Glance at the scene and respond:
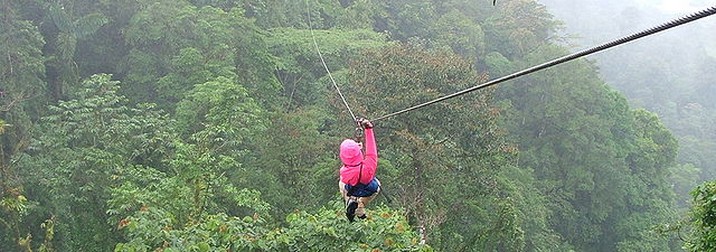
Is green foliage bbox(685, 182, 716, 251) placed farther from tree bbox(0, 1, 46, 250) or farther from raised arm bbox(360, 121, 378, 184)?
tree bbox(0, 1, 46, 250)

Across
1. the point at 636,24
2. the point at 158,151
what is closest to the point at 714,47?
the point at 636,24

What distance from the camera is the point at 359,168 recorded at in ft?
11.0

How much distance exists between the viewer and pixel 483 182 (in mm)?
9852

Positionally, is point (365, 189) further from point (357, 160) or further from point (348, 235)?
point (348, 235)

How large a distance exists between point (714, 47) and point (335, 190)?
133ft

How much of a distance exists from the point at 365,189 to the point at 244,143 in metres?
6.51

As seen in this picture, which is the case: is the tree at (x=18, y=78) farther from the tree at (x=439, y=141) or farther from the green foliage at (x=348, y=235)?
the green foliage at (x=348, y=235)

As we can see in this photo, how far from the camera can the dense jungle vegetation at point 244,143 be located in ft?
20.8

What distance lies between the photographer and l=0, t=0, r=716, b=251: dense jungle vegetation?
633 cm

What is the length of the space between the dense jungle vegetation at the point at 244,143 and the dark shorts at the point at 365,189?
614 millimetres

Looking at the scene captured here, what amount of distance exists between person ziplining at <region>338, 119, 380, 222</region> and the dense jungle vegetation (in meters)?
0.63

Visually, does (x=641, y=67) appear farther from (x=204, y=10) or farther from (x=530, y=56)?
(x=204, y=10)

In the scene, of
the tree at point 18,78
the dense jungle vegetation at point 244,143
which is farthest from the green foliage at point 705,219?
the tree at point 18,78

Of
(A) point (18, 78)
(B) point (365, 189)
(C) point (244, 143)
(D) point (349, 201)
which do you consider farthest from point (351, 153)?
(A) point (18, 78)
